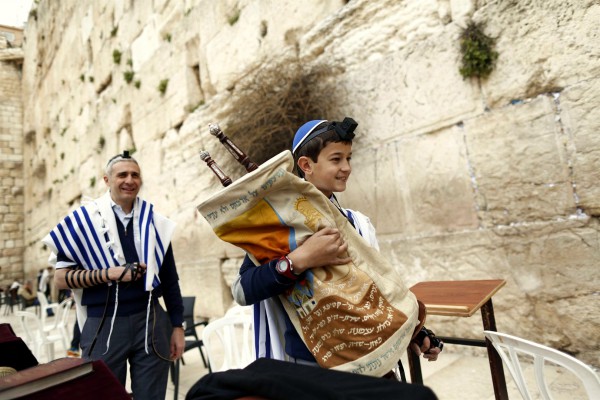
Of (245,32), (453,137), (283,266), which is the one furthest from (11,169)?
(283,266)

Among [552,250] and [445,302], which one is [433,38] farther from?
[445,302]

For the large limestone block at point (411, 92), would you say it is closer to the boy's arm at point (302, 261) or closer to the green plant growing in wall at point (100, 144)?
the boy's arm at point (302, 261)

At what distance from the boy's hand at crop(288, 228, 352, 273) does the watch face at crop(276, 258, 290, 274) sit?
0.05 feet

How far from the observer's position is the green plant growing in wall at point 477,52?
2594 mm

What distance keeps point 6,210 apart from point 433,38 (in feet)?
57.2

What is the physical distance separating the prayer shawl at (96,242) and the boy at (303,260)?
104 centimetres

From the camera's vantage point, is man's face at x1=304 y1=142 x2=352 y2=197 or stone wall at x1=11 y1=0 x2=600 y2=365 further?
stone wall at x1=11 y1=0 x2=600 y2=365

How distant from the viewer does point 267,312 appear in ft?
3.68

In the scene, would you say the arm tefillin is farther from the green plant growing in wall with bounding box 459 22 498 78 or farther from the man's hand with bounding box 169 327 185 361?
the green plant growing in wall with bounding box 459 22 498 78

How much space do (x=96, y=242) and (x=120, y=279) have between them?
253mm

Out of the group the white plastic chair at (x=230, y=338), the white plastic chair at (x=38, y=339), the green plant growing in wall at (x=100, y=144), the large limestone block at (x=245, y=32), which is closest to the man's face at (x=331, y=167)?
the white plastic chair at (x=230, y=338)

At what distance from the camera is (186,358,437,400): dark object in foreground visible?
1.68 ft

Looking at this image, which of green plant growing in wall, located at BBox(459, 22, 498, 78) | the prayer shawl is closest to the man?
the prayer shawl

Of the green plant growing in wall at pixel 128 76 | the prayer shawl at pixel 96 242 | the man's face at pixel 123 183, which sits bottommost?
the prayer shawl at pixel 96 242
